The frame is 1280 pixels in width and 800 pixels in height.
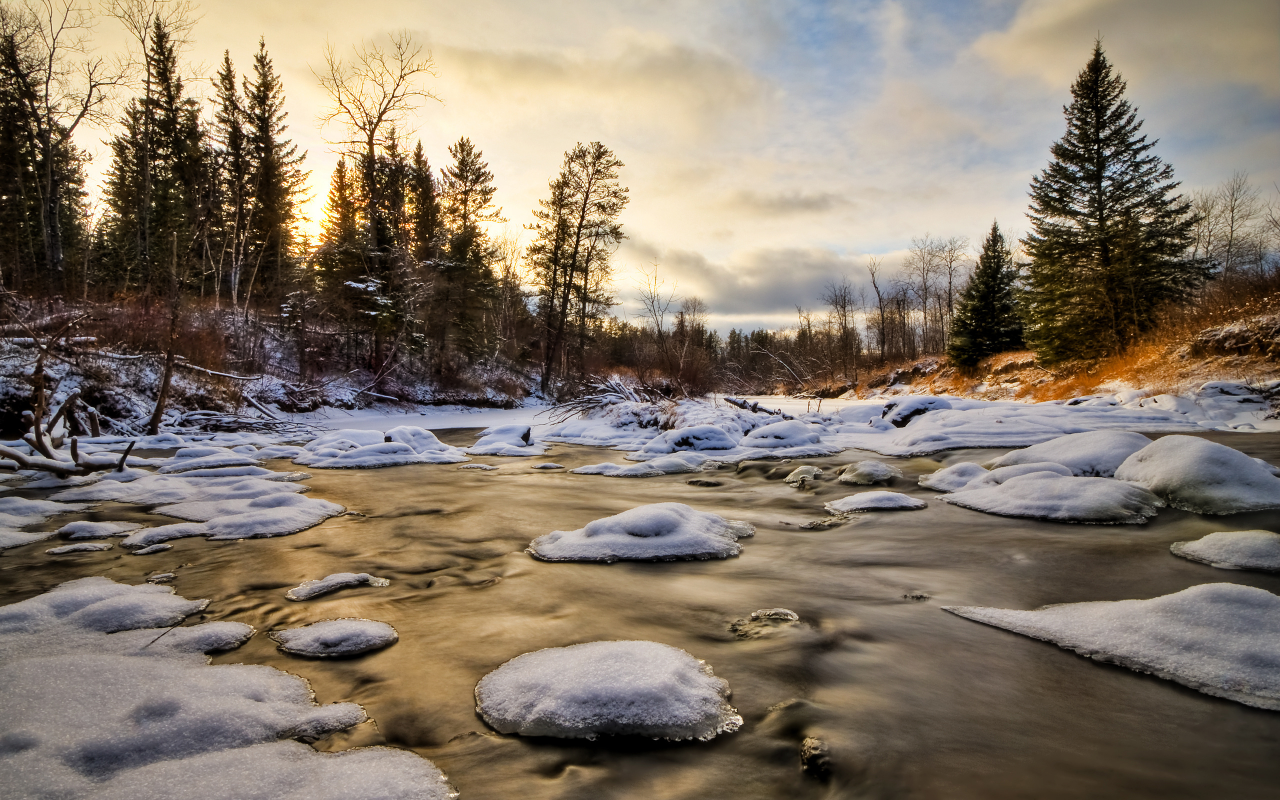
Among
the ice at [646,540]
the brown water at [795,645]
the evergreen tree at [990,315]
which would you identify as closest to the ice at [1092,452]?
the brown water at [795,645]

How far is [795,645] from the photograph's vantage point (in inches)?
94.4

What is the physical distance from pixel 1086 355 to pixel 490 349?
85.3ft

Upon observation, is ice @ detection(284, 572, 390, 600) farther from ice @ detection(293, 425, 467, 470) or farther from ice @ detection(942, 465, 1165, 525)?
ice @ detection(293, 425, 467, 470)

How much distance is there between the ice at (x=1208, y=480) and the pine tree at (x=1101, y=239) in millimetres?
16915

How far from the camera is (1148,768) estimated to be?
5.06ft

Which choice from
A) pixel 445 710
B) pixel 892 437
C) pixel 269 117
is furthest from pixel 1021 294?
pixel 269 117

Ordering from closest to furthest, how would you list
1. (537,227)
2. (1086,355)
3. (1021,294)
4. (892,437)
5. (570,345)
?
(892,437) < (1086,355) < (1021,294) < (537,227) < (570,345)

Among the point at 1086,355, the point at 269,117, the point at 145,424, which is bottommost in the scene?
the point at 145,424

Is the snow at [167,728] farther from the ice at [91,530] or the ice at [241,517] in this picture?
the ice at [91,530]

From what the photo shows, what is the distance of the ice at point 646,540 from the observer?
377 cm

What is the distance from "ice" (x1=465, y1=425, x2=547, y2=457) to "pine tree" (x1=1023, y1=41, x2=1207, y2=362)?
19.0 metres

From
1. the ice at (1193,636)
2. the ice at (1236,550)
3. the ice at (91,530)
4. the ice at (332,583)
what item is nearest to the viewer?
the ice at (1193,636)

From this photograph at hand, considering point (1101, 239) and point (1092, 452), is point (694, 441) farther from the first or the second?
point (1101, 239)

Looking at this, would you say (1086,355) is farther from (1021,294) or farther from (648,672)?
(648,672)
